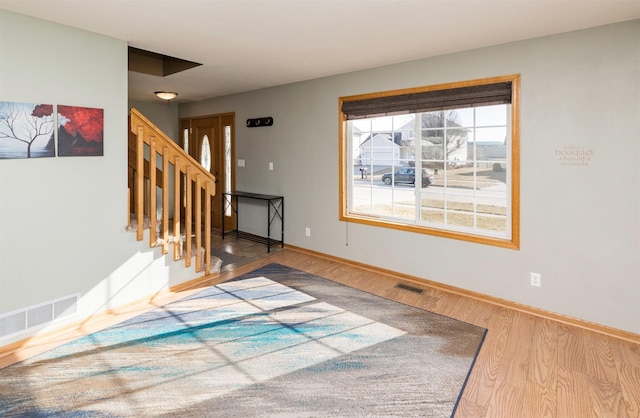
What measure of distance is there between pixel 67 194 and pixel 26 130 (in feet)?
1.77

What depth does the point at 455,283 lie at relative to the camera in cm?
401

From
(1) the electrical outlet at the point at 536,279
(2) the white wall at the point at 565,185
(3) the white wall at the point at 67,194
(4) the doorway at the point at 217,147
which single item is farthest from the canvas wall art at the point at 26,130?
(1) the electrical outlet at the point at 536,279

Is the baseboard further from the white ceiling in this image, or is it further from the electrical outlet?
the white ceiling

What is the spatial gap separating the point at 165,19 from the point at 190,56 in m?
1.09

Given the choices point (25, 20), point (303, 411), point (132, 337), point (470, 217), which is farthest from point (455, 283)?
point (25, 20)

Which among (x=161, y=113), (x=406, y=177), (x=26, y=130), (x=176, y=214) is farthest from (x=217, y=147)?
(x=26, y=130)

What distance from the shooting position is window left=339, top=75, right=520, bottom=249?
12.0ft

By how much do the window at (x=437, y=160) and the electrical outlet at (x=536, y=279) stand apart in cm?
31

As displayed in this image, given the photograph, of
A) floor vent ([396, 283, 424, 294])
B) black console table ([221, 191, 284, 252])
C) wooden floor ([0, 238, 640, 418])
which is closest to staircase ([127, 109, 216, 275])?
wooden floor ([0, 238, 640, 418])

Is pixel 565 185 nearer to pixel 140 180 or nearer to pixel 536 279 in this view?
pixel 536 279

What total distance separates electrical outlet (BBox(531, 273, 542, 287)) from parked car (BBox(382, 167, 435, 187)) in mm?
1336

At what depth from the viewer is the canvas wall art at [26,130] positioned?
2736 millimetres

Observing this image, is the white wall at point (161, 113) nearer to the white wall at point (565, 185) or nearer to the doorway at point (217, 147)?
the doorway at point (217, 147)

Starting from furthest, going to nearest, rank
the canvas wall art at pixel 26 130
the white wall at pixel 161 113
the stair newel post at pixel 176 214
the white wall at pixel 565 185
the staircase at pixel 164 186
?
the white wall at pixel 161 113
the stair newel post at pixel 176 214
the staircase at pixel 164 186
the white wall at pixel 565 185
the canvas wall art at pixel 26 130
